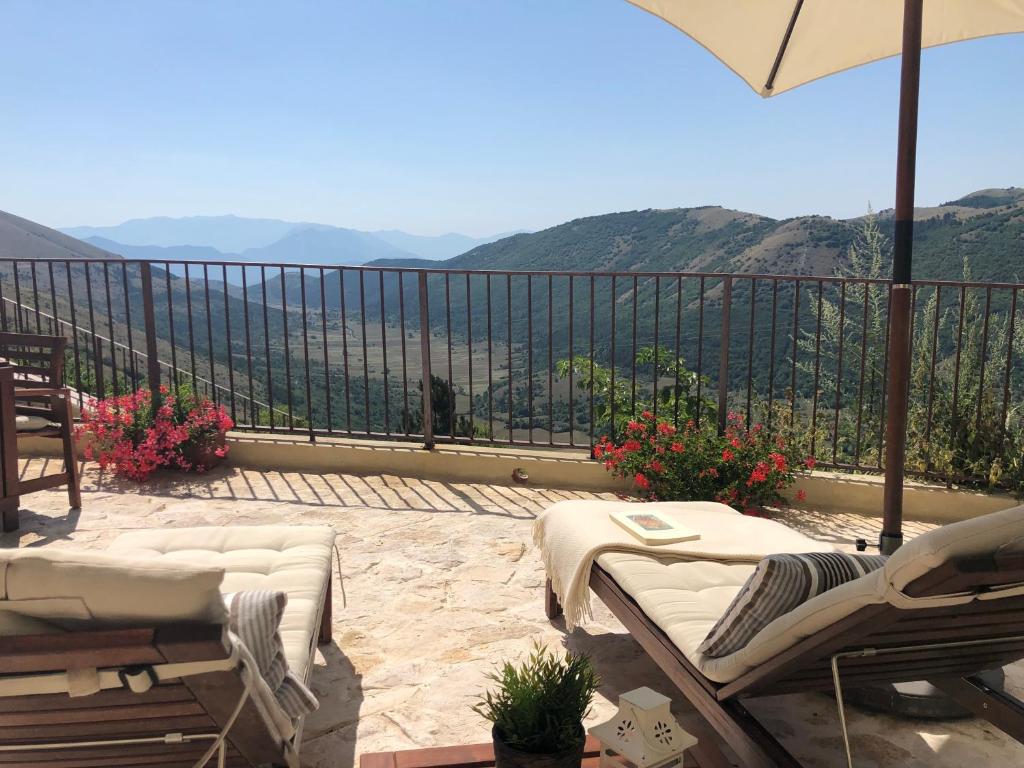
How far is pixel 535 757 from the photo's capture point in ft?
4.87

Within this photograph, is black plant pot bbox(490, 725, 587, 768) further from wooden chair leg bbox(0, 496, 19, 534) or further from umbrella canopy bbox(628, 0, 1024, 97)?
wooden chair leg bbox(0, 496, 19, 534)

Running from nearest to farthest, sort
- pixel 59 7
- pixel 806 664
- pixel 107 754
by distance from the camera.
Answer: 1. pixel 107 754
2. pixel 806 664
3. pixel 59 7

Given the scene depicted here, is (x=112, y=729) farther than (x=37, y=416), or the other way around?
(x=37, y=416)

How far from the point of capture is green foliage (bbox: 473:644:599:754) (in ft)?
4.91

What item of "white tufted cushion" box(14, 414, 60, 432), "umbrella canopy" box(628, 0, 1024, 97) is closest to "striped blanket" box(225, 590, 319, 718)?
"umbrella canopy" box(628, 0, 1024, 97)

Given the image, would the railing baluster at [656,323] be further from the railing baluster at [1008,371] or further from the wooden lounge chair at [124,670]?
the wooden lounge chair at [124,670]

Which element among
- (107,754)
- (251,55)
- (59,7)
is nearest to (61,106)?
(251,55)

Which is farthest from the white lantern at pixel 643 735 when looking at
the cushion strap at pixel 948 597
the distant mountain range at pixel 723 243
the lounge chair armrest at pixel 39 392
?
the distant mountain range at pixel 723 243

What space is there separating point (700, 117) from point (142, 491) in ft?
88.2

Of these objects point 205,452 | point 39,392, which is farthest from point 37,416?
point 205,452

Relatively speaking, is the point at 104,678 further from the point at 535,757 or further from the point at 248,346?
the point at 248,346

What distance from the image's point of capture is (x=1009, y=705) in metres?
1.83

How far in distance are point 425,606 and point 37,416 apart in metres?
2.65

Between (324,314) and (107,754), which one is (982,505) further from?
(107,754)
